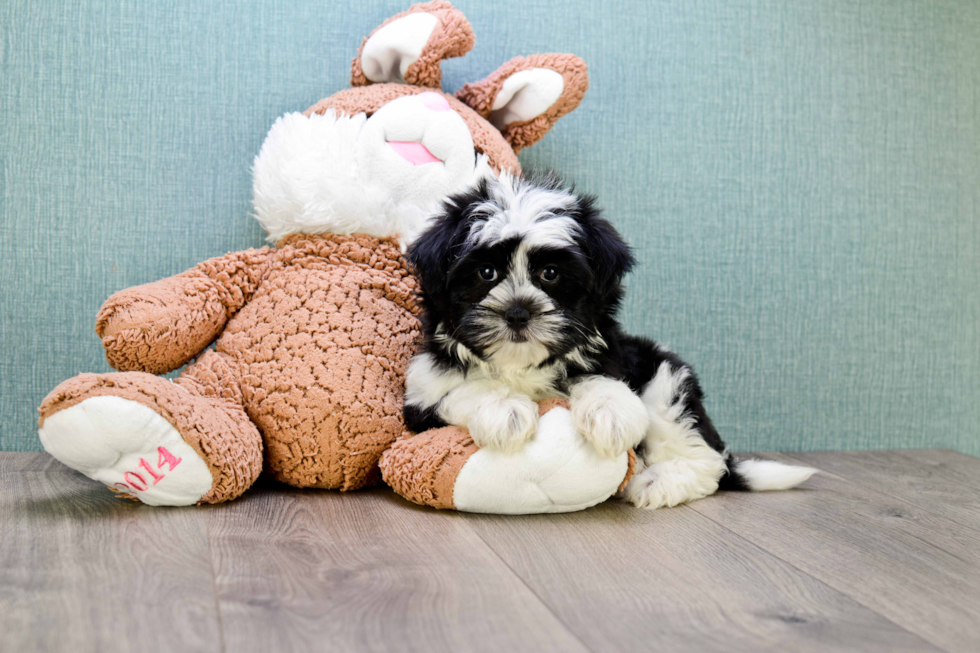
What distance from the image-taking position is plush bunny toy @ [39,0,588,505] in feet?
4.93

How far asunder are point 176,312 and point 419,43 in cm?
86

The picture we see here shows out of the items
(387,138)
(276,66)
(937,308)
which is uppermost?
(276,66)

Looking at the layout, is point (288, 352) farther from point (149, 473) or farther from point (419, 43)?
point (419, 43)

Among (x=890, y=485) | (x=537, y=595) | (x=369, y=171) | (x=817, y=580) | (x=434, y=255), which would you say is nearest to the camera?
(x=537, y=595)

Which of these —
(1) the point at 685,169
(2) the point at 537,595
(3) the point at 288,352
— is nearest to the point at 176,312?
(3) the point at 288,352

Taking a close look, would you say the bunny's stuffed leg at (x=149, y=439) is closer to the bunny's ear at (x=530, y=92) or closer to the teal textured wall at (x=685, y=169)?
the teal textured wall at (x=685, y=169)

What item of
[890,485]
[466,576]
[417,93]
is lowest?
[890,485]

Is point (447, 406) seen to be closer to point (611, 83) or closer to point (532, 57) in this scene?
point (532, 57)

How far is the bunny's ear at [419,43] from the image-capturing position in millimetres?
1877

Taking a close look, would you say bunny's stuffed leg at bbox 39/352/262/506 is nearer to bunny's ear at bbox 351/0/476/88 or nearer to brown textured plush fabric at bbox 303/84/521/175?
brown textured plush fabric at bbox 303/84/521/175

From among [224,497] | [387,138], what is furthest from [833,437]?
[224,497]

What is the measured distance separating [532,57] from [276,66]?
2.35 feet

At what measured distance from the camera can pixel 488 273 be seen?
4.87ft

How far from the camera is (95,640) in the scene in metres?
0.95
